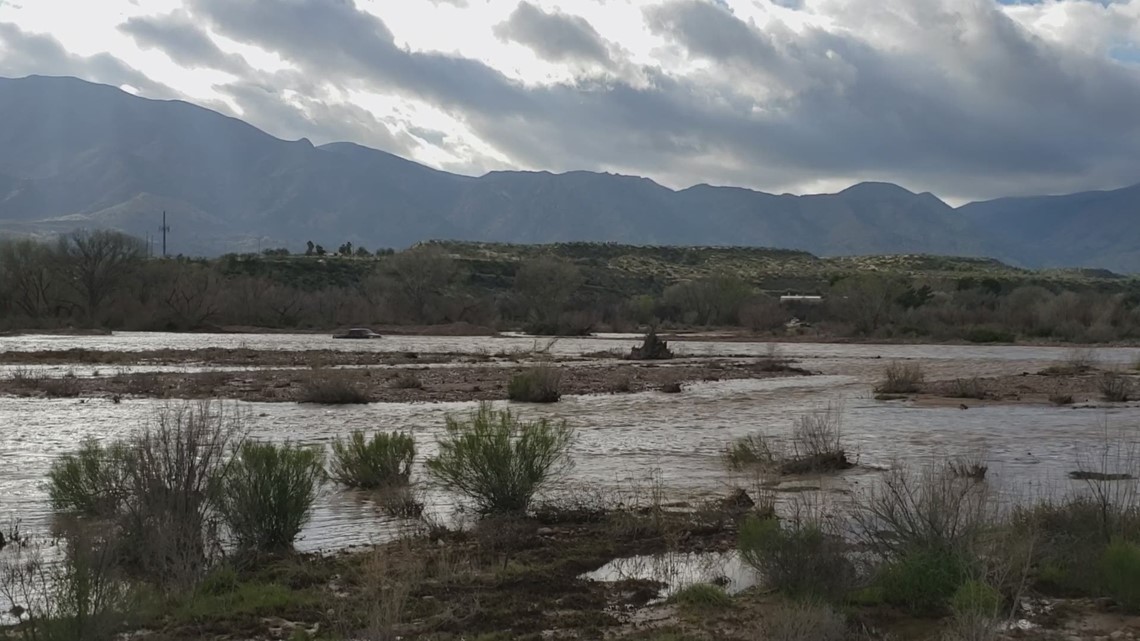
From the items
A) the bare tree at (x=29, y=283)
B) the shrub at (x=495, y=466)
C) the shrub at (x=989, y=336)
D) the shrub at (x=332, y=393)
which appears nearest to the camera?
the shrub at (x=495, y=466)

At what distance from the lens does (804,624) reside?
24.0 ft

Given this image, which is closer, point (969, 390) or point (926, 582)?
point (926, 582)

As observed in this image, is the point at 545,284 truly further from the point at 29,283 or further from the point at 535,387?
the point at 535,387

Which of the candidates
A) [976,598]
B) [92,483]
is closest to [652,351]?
[92,483]

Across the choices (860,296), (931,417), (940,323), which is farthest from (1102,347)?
(931,417)

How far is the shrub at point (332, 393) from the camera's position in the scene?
28172 millimetres

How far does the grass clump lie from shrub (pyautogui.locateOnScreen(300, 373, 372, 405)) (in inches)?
802

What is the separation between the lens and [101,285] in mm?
77438

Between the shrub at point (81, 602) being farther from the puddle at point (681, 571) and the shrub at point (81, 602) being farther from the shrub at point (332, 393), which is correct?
the shrub at point (332, 393)

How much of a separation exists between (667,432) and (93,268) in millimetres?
67192

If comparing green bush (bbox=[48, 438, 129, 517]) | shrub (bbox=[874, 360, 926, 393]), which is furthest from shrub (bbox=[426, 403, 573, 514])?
shrub (bbox=[874, 360, 926, 393])

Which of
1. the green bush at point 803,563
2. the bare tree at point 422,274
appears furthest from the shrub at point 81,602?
the bare tree at point 422,274

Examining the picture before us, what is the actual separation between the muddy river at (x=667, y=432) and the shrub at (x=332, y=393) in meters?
0.88

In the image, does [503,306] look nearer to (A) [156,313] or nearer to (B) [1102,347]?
(A) [156,313]
